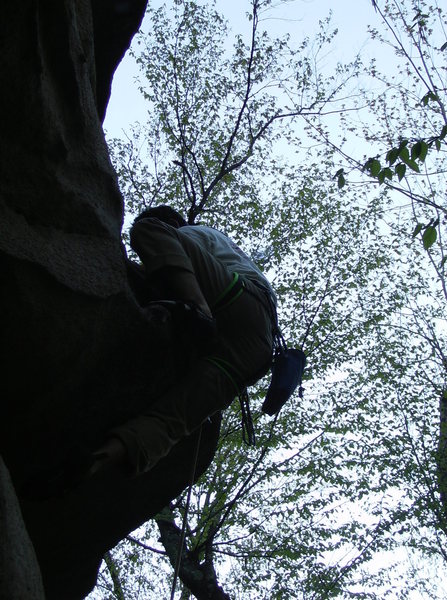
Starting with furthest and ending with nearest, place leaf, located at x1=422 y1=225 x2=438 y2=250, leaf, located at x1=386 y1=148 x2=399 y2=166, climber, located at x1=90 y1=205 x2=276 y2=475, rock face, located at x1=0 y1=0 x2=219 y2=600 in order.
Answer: leaf, located at x1=386 y1=148 x2=399 y2=166, leaf, located at x1=422 y1=225 x2=438 y2=250, climber, located at x1=90 y1=205 x2=276 y2=475, rock face, located at x1=0 y1=0 x2=219 y2=600

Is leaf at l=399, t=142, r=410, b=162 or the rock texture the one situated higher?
leaf at l=399, t=142, r=410, b=162

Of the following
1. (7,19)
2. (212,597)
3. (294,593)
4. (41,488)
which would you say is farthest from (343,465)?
(7,19)

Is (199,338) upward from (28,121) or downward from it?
downward

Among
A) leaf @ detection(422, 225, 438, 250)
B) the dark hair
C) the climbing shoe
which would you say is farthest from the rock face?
leaf @ detection(422, 225, 438, 250)

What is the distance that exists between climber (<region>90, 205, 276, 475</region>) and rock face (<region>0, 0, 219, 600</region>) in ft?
0.81

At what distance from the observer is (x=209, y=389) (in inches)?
170

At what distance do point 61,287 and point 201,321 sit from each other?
929 mm

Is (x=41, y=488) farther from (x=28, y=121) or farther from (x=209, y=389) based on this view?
(x=28, y=121)

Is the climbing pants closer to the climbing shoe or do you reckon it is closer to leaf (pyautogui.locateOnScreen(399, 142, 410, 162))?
the climbing shoe

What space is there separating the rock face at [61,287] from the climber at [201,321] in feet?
0.81

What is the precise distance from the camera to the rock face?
3.55m

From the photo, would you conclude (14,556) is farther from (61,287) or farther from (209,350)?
(209,350)

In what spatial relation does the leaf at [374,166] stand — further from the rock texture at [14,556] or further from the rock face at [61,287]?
the rock texture at [14,556]

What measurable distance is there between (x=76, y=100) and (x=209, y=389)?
219 cm
